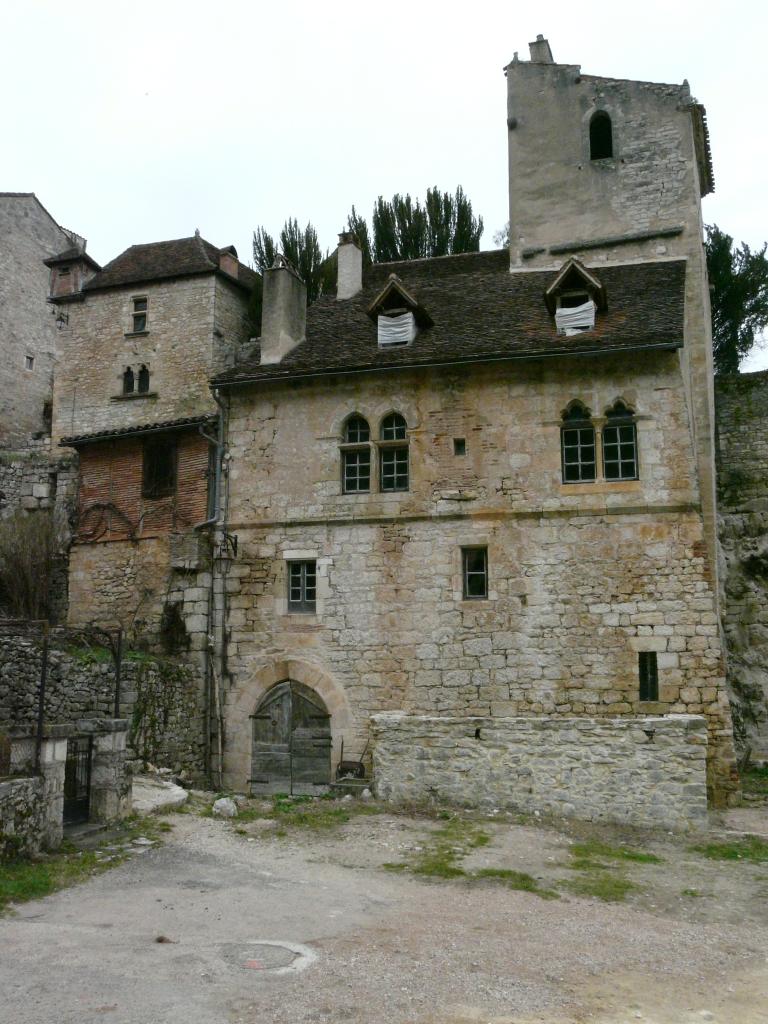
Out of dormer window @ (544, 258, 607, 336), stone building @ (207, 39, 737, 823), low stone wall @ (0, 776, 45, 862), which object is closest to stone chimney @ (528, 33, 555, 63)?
stone building @ (207, 39, 737, 823)

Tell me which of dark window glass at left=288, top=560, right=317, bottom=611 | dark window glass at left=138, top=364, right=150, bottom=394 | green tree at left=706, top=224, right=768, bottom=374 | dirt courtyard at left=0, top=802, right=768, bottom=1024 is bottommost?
dirt courtyard at left=0, top=802, right=768, bottom=1024

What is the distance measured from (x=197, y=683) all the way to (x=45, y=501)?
1075 cm

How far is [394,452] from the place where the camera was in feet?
57.6

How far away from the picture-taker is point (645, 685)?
15367 mm

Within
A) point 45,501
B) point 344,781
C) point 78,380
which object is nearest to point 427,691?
point 344,781

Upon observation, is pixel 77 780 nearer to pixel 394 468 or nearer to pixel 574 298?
pixel 394 468

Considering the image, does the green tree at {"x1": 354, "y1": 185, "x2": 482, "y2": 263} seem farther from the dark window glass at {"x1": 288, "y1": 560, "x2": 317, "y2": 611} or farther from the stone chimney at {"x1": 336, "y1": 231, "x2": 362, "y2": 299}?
the dark window glass at {"x1": 288, "y1": 560, "x2": 317, "y2": 611}

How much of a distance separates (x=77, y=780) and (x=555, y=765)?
6802 mm

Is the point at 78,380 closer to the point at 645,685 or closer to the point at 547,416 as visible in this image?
the point at 547,416

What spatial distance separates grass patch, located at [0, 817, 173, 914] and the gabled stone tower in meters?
12.7

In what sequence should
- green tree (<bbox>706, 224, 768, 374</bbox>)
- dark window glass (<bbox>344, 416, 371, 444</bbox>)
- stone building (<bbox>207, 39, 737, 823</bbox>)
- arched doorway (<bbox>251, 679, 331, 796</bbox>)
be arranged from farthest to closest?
green tree (<bbox>706, 224, 768, 374</bbox>) → dark window glass (<bbox>344, 416, 371, 444</bbox>) → arched doorway (<bbox>251, 679, 331, 796</bbox>) → stone building (<bbox>207, 39, 737, 823</bbox>)

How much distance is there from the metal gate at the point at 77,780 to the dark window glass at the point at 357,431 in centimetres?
806

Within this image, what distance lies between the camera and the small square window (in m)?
30.1

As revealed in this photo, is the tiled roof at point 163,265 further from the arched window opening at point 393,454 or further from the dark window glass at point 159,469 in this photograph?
the arched window opening at point 393,454
